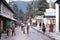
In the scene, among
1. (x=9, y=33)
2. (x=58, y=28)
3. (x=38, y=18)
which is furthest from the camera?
(x=38, y=18)

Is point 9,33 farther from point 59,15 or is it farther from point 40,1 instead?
point 40,1

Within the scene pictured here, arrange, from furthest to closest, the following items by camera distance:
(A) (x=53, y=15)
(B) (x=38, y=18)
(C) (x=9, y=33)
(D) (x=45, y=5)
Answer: (D) (x=45, y=5), (B) (x=38, y=18), (A) (x=53, y=15), (C) (x=9, y=33)

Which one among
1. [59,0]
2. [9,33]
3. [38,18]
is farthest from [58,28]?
[38,18]

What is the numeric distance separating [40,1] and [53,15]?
1237 inches

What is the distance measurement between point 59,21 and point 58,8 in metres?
1.81

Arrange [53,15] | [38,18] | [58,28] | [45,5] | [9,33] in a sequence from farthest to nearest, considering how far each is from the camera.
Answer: [45,5] → [38,18] → [53,15] → [58,28] → [9,33]

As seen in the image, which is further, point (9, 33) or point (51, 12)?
point (51, 12)

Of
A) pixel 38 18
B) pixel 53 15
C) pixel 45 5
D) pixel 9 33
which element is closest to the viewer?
pixel 9 33

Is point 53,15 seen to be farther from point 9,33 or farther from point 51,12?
point 9,33

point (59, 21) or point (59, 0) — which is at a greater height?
point (59, 0)

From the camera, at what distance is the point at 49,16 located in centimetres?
5481

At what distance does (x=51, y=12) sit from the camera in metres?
56.7

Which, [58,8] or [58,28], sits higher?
[58,8]

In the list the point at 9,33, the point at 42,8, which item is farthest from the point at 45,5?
the point at 9,33
